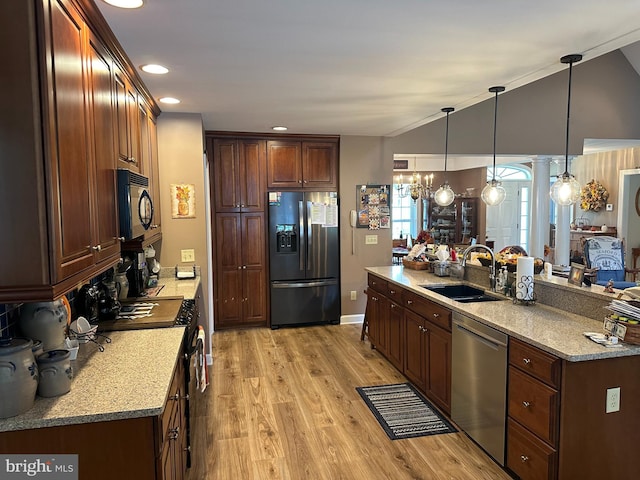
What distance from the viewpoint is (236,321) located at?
5469 mm

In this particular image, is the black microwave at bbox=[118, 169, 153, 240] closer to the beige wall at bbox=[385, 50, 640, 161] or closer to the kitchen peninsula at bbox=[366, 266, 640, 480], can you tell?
the kitchen peninsula at bbox=[366, 266, 640, 480]

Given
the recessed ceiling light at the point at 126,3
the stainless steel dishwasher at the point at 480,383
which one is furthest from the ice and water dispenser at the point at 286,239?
the recessed ceiling light at the point at 126,3

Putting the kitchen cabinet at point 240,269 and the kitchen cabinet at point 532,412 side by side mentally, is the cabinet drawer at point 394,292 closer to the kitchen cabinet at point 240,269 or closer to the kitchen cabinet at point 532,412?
the kitchen cabinet at point 532,412

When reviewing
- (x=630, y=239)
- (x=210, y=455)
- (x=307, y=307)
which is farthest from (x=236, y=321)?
(x=630, y=239)

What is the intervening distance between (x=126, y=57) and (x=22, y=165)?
1398mm

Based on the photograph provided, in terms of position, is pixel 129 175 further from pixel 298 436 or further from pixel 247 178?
pixel 247 178

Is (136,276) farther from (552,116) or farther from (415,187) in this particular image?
(415,187)

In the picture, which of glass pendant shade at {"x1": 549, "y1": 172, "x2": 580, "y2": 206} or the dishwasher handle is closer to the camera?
the dishwasher handle

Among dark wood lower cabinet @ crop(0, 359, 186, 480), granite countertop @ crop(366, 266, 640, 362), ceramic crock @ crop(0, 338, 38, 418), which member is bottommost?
dark wood lower cabinet @ crop(0, 359, 186, 480)

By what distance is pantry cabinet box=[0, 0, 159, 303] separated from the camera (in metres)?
1.34

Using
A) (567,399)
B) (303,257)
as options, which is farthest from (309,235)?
(567,399)

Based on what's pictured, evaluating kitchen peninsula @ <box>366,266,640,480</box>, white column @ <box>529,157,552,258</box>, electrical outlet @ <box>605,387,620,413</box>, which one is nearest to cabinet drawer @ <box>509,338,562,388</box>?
kitchen peninsula @ <box>366,266,640,480</box>

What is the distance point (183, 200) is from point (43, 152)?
2.72 meters

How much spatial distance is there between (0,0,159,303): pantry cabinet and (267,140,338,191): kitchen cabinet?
3663 mm
